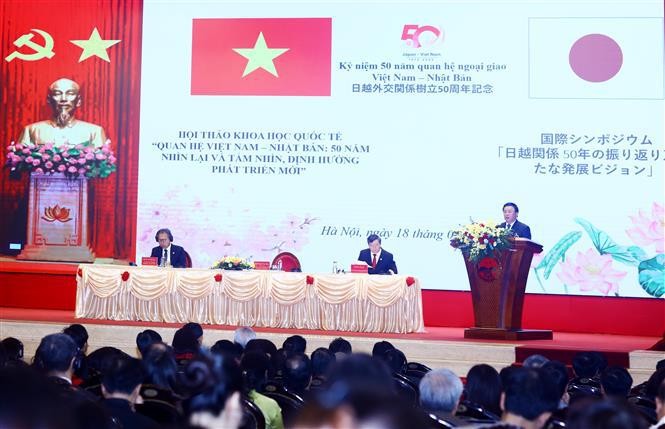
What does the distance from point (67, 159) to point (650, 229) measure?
602 centimetres

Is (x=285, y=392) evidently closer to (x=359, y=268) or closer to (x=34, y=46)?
(x=359, y=268)

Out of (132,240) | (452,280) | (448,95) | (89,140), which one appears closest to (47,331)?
(132,240)

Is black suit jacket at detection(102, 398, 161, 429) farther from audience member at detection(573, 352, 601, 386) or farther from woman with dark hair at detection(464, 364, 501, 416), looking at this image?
audience member at detection(573, 352, 601, 386)

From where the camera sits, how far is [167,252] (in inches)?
360

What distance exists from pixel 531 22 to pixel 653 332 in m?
3.24

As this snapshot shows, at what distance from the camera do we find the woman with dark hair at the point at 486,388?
10.4 feet

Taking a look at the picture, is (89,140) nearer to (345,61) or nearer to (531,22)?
(345,61)

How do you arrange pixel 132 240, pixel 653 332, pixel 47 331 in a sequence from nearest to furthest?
pixel 47 331 < pixel 653 332 < pixel 132 240

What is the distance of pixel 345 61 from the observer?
9727 millimetres

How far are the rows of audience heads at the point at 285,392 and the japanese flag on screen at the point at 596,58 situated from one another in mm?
5018

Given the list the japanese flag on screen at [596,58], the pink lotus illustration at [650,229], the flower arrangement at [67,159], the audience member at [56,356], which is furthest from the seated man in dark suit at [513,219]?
the audience member at [56,356]

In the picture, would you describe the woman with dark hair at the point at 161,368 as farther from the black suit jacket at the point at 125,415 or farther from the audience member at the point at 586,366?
the audience member at the point at 586,366

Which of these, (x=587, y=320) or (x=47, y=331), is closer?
(x=47, y=331)

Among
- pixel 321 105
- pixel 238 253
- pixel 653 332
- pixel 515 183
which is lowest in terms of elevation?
pixel 653 332
